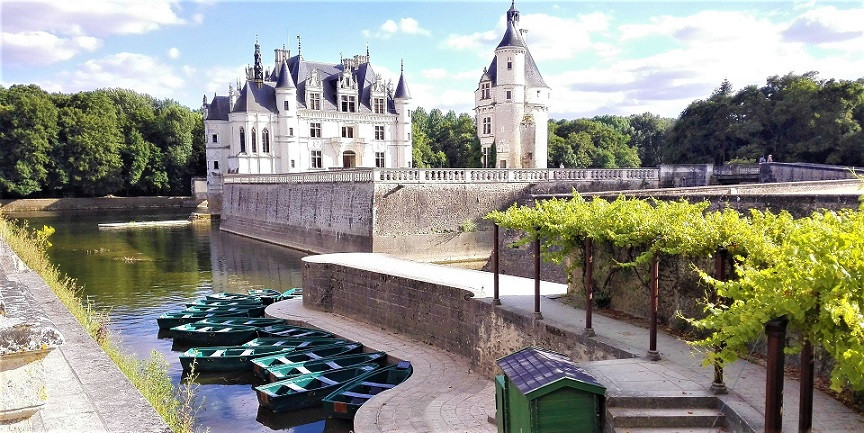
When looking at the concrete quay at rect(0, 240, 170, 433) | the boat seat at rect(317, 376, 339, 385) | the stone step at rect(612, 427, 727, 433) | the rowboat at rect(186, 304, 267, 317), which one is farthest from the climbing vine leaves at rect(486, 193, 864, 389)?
the rowboat at rect(186, 304, 267, 317)

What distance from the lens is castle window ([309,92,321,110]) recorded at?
51.0 m

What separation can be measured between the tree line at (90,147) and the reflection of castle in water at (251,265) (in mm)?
29252

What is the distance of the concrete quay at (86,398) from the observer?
4352 mm

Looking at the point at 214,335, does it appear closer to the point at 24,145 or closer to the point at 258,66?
the point at 258,66

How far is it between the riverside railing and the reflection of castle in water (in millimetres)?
4954

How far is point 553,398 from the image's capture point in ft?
20.7

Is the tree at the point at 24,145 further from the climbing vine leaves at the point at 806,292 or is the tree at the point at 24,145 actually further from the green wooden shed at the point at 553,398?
the climbing vine leaves at the point at 806,292

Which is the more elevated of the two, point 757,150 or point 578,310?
point 757,150

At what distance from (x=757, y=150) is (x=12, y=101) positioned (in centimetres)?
6845

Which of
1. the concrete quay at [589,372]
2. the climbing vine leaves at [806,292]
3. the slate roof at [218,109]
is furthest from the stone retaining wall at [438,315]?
the slate roof at [218,109]

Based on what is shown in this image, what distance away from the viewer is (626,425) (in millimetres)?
6418

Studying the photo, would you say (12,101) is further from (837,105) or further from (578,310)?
(837,105)

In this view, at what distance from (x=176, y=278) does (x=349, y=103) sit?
29505 millimetres

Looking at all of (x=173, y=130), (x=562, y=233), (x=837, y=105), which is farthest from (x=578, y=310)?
(x=173, y=130)
